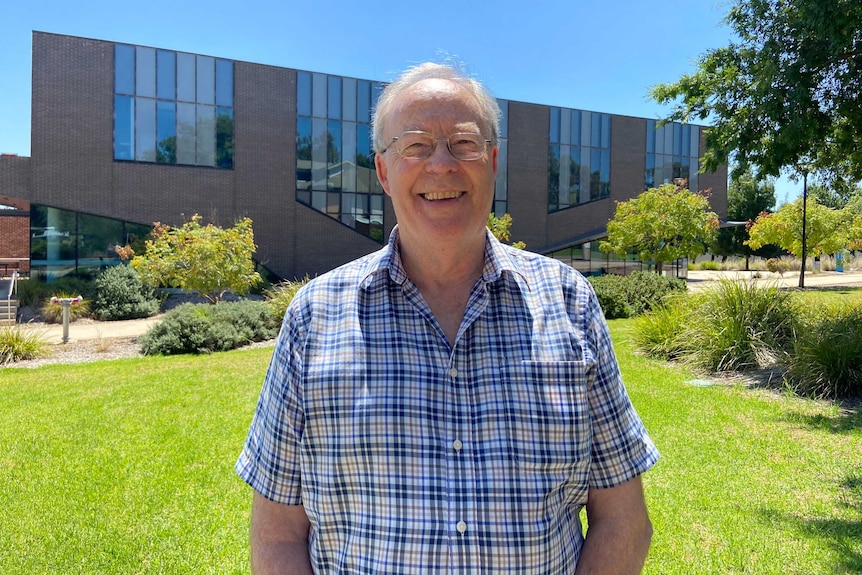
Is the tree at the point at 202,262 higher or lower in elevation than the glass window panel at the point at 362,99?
lower

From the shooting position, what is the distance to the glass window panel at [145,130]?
25.5 metres

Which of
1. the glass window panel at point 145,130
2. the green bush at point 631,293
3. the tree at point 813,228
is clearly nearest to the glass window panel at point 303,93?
the glass window panel at point 145,130

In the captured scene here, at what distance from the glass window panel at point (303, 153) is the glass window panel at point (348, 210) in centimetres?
189

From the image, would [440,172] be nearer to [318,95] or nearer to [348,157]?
[348,157]

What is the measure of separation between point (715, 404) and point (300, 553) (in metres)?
6.97

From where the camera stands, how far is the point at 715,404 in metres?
7.42

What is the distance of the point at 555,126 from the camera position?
36.0 metres

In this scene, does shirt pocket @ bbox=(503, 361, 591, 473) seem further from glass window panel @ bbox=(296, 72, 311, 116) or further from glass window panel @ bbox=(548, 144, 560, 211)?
glass window panel @ bbox=(548, 144, 560, 211)

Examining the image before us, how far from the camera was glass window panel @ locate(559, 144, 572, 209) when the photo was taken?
36531 mm

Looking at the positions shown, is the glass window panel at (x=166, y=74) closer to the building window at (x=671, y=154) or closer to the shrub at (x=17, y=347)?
the shrub at (x=17, y=347)

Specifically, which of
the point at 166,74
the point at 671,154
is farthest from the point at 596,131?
the point at 166,74

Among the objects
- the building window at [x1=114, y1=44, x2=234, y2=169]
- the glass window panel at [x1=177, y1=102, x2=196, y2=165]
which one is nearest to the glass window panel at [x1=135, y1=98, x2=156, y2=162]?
the building window at [x1=114, y1=44, x2=234, y2=169]

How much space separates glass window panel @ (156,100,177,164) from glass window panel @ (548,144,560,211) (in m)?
20.6

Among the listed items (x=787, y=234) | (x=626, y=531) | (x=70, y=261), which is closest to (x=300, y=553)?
(x=626, y=531)
